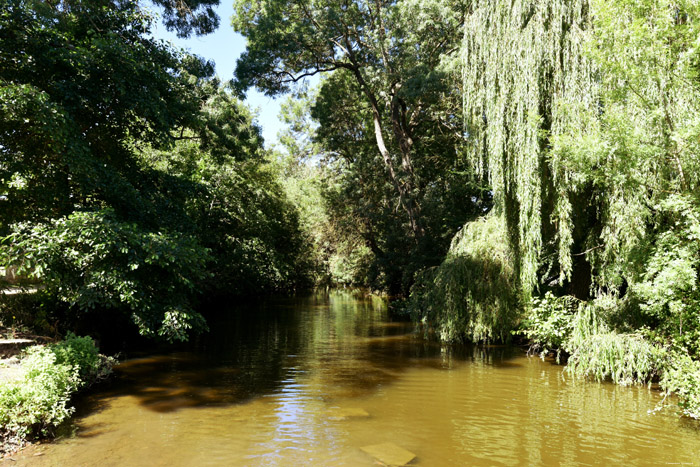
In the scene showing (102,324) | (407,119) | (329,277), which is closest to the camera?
(102,324)

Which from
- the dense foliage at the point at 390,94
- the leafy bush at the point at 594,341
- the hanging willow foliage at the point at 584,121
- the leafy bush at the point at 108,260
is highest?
the dense foliage at the point at 390,94

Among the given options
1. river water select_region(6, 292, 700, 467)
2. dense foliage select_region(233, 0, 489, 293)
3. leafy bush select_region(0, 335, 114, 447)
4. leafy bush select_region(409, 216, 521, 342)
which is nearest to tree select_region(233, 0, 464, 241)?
dense foliage select_region(233, 0, 489, 293)

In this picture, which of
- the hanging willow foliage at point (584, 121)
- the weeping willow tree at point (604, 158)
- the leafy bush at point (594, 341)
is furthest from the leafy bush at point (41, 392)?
the hanging willow foliage at point (584, 121)

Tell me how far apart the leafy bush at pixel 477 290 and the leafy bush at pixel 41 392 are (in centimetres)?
851

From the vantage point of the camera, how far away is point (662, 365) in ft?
24.5

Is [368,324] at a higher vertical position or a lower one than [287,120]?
lower

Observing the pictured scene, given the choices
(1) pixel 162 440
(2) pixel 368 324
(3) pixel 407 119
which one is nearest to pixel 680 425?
(1) pixel 162 440

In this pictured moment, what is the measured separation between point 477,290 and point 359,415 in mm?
5582

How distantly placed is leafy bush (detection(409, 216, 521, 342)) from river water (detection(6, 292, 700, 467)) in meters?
0.79

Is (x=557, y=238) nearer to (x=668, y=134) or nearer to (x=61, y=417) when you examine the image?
(x=668, y=134)

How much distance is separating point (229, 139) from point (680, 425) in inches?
614

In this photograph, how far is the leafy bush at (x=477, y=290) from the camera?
10922 millimetres

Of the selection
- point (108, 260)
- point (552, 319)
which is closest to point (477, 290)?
point (552, 319)

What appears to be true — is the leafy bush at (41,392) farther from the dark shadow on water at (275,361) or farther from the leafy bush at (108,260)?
the leafy bush at (108,260)
